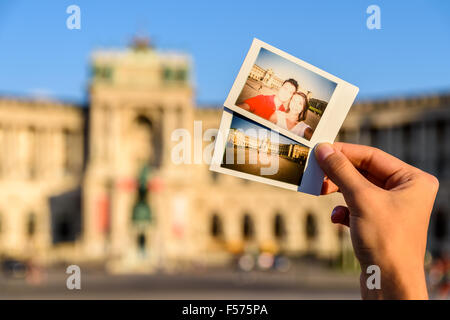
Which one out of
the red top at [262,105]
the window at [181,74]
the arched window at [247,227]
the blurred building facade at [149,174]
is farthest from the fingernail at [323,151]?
the arched window at [247,227]

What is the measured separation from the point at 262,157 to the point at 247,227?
8208 centimetres

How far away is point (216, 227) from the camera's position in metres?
85.9

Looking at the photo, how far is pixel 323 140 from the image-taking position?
444 cm

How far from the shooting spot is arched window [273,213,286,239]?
84.9 meters

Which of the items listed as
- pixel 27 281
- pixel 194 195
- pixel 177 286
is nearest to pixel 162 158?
pixel 194 195

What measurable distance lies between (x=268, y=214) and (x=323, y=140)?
8062cm

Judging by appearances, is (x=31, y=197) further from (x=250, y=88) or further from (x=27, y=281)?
(x=250, y=88)

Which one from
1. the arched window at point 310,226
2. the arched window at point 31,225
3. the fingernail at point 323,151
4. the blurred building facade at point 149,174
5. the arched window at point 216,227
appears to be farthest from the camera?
the arched window at point 216,227

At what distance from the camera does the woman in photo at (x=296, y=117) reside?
14.8 ft

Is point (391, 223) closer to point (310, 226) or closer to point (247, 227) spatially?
→ point (310, 226)

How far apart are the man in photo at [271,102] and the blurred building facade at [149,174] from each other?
64.2 meters

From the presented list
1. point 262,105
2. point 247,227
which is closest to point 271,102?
point 262,105

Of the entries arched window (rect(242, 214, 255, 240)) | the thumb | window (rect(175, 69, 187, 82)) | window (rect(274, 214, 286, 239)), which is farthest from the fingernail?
arched window (rect(242, 214, 255, 240))

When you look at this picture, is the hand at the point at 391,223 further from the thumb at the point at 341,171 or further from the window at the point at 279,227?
the window at the point at 279,227
